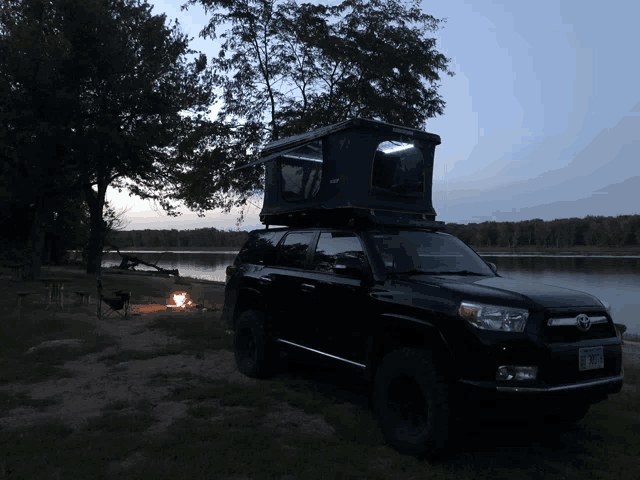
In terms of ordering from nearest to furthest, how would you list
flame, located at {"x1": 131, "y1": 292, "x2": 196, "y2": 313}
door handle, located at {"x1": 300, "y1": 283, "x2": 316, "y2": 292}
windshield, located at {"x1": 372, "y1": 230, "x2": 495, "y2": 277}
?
windshield, located at {"x1": 372, "y1": 230, "x2": 495, "y2": 277} → door handle, located at {"x1": 300, "y1": 283, "x2": 316, "y2": 292} → flame, located at {"x1": 131, "y1": 292, "x2": 196, "y2": 313}

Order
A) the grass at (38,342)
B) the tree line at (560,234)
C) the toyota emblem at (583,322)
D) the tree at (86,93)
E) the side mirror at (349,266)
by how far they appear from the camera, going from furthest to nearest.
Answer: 1. the tree line at (560,234)
2. the tree at (86,93)
3. the grass at (38,342)
4. the side mirror at (349,266)
5. the toyota emblem at (583,322)

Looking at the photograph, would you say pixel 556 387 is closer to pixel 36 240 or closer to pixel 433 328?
pixel 433 328

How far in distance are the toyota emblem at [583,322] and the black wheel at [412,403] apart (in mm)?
1204

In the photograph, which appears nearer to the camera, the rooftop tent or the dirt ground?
the dirt ground

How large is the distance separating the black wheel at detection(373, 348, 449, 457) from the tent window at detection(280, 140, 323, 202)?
9.74 ft

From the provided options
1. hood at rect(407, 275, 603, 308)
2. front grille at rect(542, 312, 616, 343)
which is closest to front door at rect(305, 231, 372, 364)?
hood at rect(407, 275, 603, 308)

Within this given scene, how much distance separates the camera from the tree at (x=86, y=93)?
1973 cm

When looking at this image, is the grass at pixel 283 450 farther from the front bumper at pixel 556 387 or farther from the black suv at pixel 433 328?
the front bumper at pixel 556 387

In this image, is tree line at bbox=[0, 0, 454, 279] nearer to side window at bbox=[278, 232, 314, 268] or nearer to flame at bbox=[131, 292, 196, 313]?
flame at bbox=[131, 292, 196, 313]

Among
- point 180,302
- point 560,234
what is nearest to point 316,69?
point 180,302

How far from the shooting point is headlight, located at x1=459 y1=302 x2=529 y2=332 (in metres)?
3.96

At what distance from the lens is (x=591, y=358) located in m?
4.10

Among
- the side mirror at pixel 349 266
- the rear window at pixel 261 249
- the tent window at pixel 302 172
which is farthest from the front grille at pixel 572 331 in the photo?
the rear window at pixel 261 249

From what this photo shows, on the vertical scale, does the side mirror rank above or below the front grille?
above
